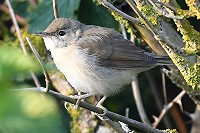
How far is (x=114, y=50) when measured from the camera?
9.19 ft

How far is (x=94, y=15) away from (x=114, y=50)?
43 cm

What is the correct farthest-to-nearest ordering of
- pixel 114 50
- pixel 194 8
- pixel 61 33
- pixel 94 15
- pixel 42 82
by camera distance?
pixel 42 82 < pixel 94 15 < pixel 61 33 < pixel 114 50 < pixel 194 8

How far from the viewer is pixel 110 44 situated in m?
2.79

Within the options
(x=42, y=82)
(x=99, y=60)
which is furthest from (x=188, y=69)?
(x=42, y=82)

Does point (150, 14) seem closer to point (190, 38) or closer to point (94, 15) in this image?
point (190, 38)

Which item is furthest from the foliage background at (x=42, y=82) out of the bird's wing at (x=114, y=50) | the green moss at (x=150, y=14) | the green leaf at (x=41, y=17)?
the green moss at (x=150, y=14)

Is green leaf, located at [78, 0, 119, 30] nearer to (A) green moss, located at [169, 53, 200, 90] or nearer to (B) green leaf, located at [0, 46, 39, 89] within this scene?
(A) green moss, located at [169, 53, 200, 90]

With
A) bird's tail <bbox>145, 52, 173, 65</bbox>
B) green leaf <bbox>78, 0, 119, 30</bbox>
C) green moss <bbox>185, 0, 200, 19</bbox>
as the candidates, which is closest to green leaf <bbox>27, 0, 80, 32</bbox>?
green leaf <bbox>78, 0, 119, 30</bbox>

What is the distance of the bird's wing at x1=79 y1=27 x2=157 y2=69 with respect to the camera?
275 cm

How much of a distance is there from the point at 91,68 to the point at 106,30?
34 cm

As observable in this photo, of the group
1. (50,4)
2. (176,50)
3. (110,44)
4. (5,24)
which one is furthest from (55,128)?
(5,24)

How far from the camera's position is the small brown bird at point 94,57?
8.55ft

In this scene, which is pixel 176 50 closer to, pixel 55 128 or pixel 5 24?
pixel 55 128

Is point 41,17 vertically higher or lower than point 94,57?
higher
